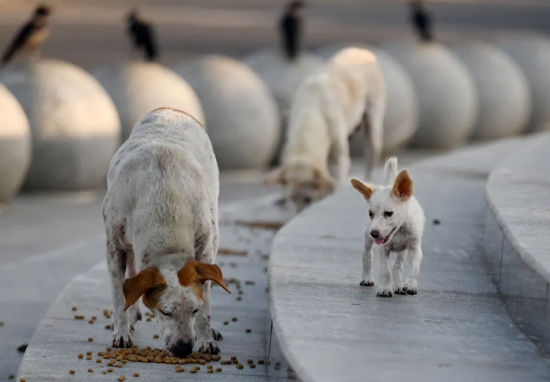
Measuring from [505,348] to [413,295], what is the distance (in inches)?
45.5

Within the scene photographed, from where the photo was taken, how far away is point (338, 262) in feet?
27.8

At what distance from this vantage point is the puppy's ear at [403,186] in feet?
23.3

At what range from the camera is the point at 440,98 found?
813 inches

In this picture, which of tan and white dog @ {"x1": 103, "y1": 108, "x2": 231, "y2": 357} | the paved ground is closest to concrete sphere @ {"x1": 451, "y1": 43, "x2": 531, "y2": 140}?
the paved ground

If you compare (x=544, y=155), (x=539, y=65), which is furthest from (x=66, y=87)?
→ (x=539, y=65)

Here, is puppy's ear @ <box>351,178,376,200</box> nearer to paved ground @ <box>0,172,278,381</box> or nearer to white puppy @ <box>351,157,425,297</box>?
white puppy @ <box>351,157,425,297</box>

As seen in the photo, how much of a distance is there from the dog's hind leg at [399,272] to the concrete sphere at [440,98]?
43.7ft

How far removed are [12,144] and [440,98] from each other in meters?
9.14

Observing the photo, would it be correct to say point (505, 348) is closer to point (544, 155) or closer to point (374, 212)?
point (374, 212)

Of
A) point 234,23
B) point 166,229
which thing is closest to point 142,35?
point 166,229

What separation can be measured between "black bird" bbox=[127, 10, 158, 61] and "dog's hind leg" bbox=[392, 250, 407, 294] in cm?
1182

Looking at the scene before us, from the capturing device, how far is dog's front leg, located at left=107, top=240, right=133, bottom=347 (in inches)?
305

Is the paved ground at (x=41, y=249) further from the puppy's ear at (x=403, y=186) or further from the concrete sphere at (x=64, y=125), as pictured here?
the puppy's ear at (x=403, y=186)

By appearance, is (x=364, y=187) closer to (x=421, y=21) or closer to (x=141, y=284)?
(x=141, y=284)
